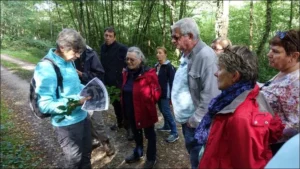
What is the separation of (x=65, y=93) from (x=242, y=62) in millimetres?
1807

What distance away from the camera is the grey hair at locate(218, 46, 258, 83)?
1.74m

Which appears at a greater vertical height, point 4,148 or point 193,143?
point 193,143

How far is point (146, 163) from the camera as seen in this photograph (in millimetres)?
4020

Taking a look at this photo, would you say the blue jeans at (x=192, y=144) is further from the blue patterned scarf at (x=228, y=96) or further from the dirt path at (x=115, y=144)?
the dirt path at (x=115, y=144)

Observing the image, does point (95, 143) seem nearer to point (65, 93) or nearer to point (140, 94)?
point (140, 94)

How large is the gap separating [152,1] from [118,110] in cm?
787

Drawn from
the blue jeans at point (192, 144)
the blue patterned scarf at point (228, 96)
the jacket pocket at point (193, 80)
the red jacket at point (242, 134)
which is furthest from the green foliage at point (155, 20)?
the red jacket at point (242, 134)

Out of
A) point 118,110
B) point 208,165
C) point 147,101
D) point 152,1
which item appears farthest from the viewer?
point 152,1

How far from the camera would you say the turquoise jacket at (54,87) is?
253 centimetres

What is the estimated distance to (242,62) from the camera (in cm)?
174

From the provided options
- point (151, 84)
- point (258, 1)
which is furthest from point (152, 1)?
point (151, 84)

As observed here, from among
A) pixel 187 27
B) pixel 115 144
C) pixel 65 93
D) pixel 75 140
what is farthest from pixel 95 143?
pixel 187 27

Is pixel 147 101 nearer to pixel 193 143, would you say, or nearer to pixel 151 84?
pixel 151 84

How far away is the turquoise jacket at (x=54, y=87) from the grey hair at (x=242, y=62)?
1.65m
